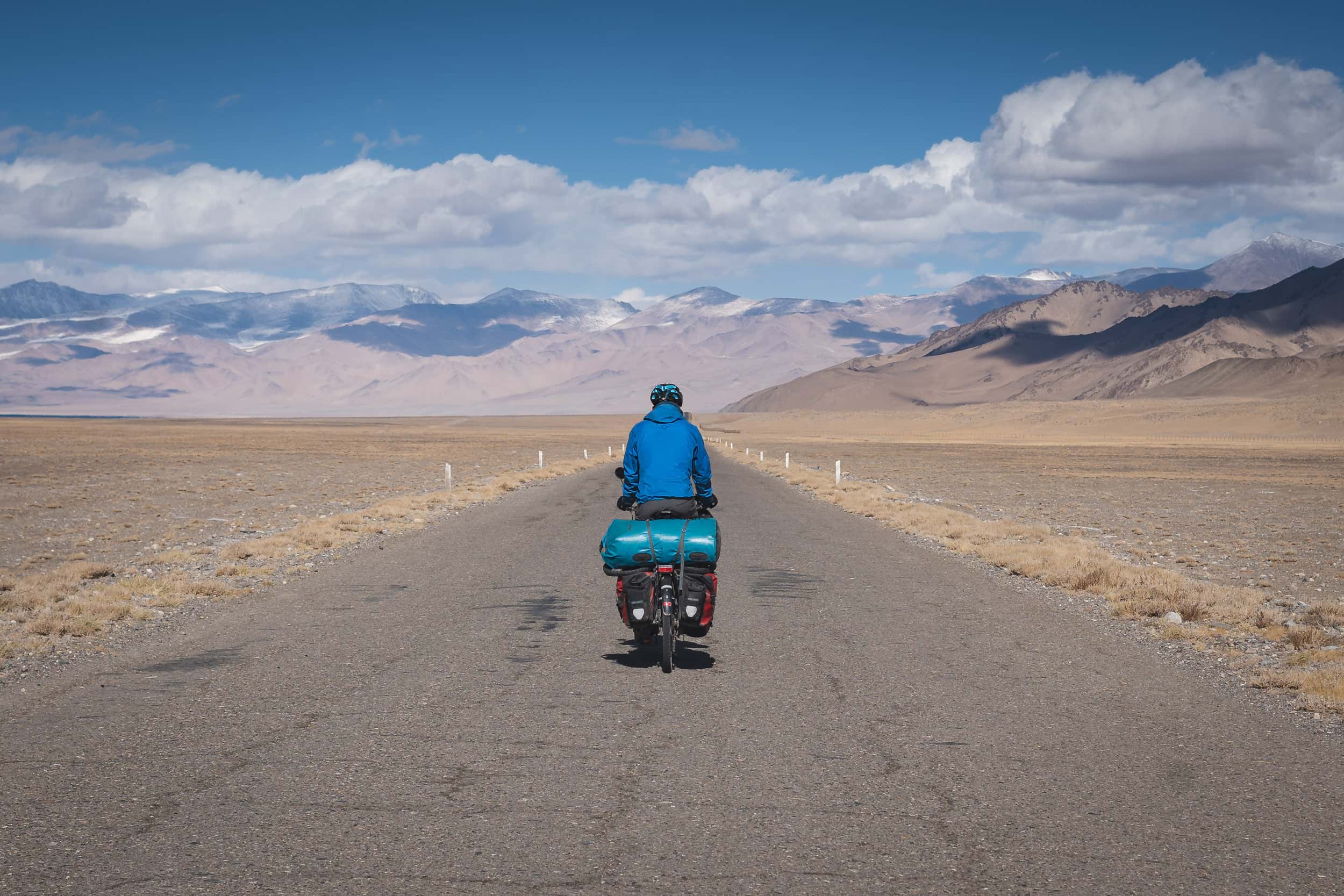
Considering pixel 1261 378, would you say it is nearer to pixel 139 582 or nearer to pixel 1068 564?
pixel 1068 564

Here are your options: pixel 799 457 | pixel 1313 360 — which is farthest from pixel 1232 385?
pixel 799 457

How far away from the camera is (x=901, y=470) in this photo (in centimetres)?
5572

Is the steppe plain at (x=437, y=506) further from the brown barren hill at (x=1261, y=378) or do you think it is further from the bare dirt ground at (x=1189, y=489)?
the brown barren hill at (x=1261, y=378)

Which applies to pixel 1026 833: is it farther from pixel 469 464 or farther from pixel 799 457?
pixel 799 457

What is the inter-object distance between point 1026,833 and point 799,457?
66.4 metres

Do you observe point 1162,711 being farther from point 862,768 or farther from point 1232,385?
point 1232,385

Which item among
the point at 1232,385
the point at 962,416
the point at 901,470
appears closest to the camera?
the point at 901,470

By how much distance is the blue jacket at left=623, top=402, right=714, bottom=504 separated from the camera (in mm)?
9555

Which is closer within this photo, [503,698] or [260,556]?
[503,698]

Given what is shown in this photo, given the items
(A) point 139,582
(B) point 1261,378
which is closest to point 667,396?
(A) point 139,582

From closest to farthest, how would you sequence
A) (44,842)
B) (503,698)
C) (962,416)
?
(44,842)
(503,698)
(962,416)

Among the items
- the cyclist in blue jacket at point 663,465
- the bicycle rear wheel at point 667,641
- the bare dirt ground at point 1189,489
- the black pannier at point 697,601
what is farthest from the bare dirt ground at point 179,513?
the bare dirt ground at point 1189,489

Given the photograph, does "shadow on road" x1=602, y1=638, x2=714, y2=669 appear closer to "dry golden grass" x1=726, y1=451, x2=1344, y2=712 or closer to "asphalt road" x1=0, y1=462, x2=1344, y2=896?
"asphalt road" x1=0, y1=462, x2=1344, y2=896

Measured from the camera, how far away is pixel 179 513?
28.4m
